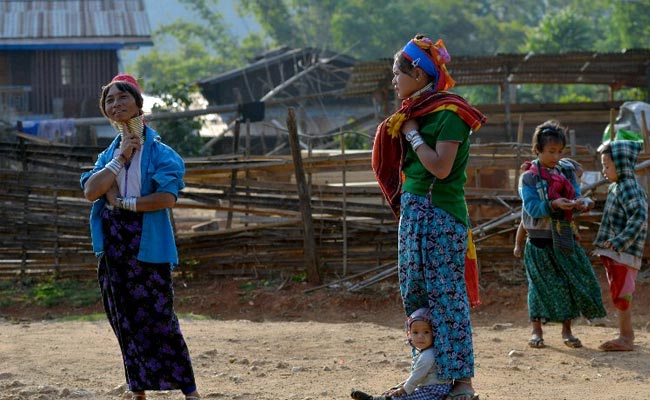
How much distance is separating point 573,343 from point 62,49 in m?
22.7

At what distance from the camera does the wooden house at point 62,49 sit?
89.9 ft

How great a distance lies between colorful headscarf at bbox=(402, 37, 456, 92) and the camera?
483 centimetres

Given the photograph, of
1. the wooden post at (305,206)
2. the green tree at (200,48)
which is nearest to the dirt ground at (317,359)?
the wooden post at (305,206)

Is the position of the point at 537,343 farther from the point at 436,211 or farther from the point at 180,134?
the point at 180,134

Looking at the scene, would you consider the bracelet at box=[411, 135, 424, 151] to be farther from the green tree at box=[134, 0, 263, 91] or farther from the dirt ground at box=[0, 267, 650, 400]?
the green tree at box=[134, 0, 263, 91]

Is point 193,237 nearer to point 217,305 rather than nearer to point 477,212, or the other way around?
point 217,305

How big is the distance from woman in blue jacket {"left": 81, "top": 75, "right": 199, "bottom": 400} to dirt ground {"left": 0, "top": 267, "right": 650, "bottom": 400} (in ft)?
1.97

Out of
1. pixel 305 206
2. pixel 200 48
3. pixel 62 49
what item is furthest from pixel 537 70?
pixel 200 48

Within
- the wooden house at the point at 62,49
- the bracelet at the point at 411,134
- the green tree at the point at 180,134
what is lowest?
the bracelet at the point at 411,134

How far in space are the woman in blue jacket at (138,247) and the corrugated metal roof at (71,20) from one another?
74.1 ft

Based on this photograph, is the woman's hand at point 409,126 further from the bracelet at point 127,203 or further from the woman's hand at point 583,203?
the woman's hand at point 583,203

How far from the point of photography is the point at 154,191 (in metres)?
5.21

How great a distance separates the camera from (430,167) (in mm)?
4742

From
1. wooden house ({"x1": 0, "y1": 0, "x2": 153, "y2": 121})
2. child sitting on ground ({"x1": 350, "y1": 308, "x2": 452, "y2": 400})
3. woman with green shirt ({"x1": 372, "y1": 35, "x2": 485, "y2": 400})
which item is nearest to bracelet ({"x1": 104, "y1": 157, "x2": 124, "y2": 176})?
woman with green shirt ({"x1": 372, "y1": 35, "x2": 485, "y2": 400})
